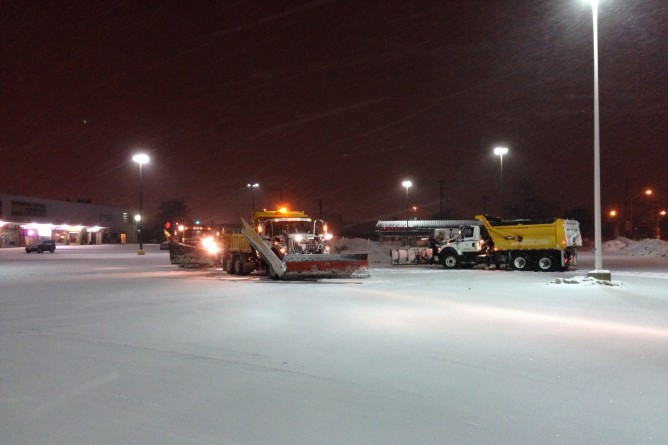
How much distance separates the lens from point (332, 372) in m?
6.79

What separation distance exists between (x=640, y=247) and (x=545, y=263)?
27306 millimetres

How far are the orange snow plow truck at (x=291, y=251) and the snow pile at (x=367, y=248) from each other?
13.4 m

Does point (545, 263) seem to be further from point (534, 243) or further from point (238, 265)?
point (238, 265)

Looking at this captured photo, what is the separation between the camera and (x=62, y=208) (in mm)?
86125

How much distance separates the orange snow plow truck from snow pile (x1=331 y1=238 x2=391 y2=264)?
13.4 meters

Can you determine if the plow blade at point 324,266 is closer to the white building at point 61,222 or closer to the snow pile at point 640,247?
the snow pile at point 640,247

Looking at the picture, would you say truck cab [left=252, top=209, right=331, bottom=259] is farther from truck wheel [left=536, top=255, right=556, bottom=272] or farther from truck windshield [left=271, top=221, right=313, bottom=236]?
truck wheel [left=536, top=255, right=556, bottom=272]

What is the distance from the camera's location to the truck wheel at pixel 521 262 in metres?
27.3

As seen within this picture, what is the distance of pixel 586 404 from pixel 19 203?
272 feet

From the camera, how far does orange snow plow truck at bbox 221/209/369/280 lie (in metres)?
20.2

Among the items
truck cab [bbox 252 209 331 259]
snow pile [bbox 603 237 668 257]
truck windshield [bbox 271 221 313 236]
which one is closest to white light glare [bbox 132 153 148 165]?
truck cab [bbox 252 209 331 259]

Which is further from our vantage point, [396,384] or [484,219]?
[484,219]

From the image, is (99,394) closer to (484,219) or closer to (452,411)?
(452,411)

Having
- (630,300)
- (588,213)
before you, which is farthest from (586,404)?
(588,213)
